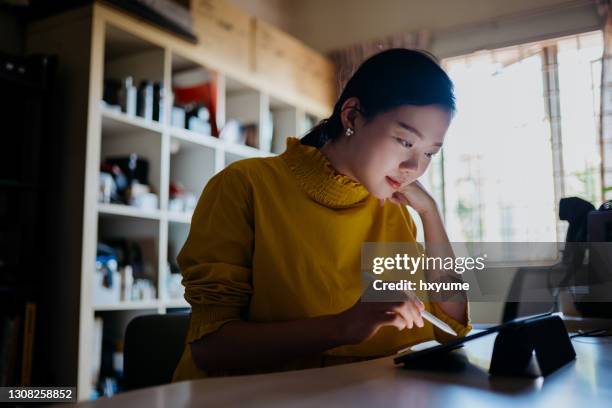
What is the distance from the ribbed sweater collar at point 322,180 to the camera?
0.95m

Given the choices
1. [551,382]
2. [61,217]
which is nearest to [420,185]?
Answer: [551,382]

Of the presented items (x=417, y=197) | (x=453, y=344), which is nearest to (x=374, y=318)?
(x=453, y=344)

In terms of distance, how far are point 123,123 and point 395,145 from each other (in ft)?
5.34

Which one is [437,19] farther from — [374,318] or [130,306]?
[374,318]

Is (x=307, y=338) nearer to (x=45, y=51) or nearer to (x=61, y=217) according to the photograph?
(x=61, y=217)

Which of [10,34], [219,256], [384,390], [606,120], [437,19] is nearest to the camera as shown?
[384,390]

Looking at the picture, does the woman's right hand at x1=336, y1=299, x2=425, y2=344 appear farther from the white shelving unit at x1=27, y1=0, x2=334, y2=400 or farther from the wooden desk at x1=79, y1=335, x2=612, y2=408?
the white shelving unit at x1=27, y1=0, x2=334, y2=400

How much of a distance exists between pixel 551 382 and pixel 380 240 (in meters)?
0.51

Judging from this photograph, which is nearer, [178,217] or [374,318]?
[374,318]

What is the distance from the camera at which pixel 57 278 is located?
2055 millimetres

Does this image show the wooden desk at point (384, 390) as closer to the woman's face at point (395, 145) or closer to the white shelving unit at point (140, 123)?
the woman's face at point (395, 145)

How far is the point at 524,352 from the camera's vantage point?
1.81ft

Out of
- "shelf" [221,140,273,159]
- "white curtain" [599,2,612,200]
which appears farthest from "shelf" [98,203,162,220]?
"white curtain" [599,2,612,200]

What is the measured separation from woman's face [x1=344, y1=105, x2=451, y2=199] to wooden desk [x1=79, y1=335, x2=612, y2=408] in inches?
14.5
